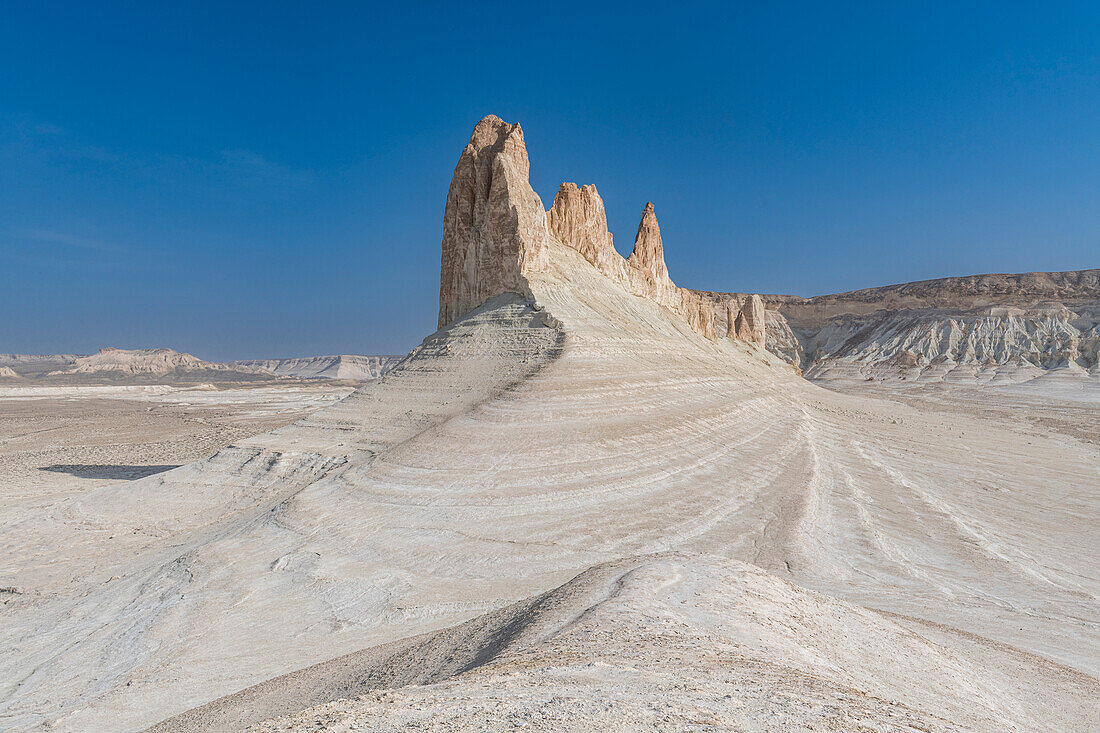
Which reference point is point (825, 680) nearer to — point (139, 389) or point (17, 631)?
point (17, 631)

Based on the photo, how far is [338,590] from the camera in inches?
340

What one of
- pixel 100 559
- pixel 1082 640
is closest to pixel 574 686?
pixel 1082 640

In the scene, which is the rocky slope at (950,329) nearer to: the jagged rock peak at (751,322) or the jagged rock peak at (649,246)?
the jagged rock peak at (751,322)

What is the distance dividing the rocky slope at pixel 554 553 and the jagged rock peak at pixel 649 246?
15.0 metres

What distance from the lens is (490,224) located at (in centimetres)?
2114

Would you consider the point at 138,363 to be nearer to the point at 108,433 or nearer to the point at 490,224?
the point at 108,433

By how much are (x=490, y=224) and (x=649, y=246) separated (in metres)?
19.7

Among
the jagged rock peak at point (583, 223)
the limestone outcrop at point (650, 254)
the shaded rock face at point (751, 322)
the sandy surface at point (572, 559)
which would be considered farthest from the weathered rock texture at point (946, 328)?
the sandy surface at point (572, 559)

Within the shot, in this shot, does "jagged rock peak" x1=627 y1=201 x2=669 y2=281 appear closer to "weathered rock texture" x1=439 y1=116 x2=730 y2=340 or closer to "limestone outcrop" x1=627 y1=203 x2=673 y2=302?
"limestone outcrop" x1=627 y1=203 x2=673 y2=302

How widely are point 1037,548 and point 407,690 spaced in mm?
13875

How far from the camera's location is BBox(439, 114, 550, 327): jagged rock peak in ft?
67.3

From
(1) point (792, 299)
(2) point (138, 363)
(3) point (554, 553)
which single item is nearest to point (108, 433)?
(3) point (554, 553)

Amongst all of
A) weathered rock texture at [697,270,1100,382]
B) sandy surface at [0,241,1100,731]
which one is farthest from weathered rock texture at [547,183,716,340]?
weathered rock texture at [697,270,1100,382]

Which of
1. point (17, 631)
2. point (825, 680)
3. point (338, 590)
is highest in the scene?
point (825, 680)
